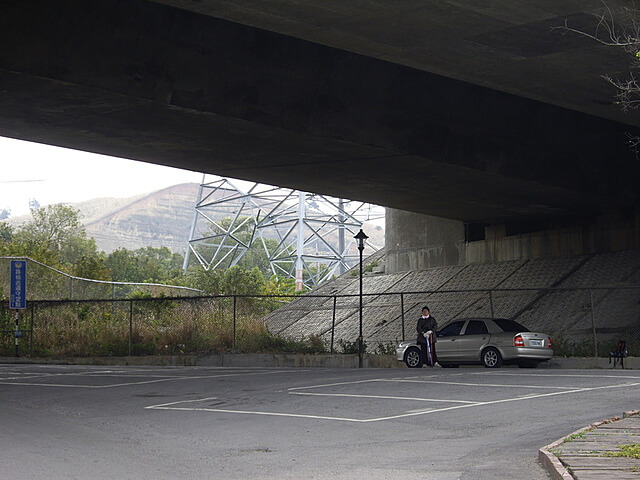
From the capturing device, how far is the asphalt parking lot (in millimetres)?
10078

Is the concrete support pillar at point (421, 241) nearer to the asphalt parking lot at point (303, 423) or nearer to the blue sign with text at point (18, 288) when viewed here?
the blue sign with text at point (18, 288)

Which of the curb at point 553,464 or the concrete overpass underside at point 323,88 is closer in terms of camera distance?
the curb at point 553,464

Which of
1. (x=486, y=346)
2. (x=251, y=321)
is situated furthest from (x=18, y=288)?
(x=486, y=346)

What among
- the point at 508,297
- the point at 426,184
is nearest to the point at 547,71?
the point at 426,184

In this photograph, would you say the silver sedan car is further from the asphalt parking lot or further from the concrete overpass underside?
the concrete overpass underside

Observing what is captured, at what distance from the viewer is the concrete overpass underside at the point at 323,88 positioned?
60.5ft

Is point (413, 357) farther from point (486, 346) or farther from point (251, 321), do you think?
point (251, 321)

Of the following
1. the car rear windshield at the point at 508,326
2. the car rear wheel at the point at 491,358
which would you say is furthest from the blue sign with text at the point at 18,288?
the car rear windshield at the point at 508,326

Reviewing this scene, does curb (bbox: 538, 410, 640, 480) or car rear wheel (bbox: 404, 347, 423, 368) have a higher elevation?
car rear wheel (bbox: 404, 347, 423, 368)

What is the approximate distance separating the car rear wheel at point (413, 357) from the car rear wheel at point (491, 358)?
2113mm

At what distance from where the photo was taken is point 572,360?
26906 millimetres

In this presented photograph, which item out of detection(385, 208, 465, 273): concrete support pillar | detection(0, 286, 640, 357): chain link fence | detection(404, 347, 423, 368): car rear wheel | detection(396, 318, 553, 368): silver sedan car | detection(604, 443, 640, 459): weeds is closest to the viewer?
detection(604, 443, 640, 459): weeds

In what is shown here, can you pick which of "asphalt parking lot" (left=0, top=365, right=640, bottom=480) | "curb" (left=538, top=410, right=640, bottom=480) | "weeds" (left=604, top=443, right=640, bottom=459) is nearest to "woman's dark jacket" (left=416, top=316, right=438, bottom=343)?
"asphalt parking lot" (left=0, top=365, right=640, bottom=480)

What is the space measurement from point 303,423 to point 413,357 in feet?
46.5
